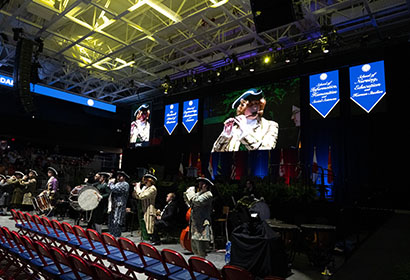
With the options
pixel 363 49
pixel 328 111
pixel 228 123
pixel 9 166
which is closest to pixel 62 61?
pixel 9 166

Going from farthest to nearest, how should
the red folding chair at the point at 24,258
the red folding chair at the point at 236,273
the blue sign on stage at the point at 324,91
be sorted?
1. the blue sign on stage at the point at 324,91
2. the red folding chair at the point at 24,258
3. the red folding chair at the point at 236,273

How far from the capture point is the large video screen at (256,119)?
1092 centimetres

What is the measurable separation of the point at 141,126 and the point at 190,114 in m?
3.80

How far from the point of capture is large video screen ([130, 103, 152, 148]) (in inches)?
634

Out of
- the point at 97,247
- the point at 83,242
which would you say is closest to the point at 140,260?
the point at 97,247

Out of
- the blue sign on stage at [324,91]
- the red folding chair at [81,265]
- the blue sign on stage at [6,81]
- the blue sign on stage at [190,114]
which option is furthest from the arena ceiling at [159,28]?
the red folding chair at [81,265]

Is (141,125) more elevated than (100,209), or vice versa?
(141,125)

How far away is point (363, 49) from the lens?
9695mm

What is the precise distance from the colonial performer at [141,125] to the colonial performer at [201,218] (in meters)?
11.0

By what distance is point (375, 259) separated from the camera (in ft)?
12.8

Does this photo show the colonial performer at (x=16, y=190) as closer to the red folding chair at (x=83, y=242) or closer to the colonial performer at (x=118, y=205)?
the colonial performer at (x=118, y=205)

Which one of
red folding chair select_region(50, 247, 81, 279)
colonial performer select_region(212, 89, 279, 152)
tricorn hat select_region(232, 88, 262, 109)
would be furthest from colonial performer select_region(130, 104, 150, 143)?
red folding chair select_region(50, 247, 81, 279)

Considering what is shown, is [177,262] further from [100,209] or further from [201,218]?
[100,209]

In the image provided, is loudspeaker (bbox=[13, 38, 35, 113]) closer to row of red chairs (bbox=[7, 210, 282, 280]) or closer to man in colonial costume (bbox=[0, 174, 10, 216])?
man in colonial costume (bbox=[0, 174, 10, 216])
